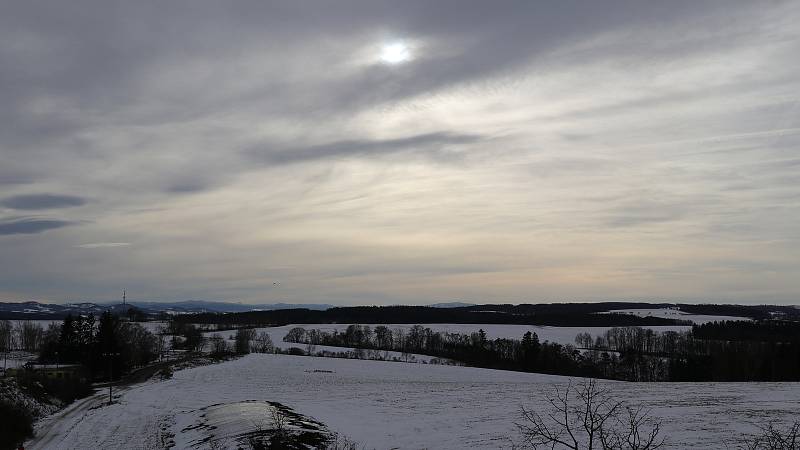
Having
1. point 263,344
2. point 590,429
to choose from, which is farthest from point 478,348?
point 590,429

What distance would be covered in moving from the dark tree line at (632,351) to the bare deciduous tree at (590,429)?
5883 centimetres

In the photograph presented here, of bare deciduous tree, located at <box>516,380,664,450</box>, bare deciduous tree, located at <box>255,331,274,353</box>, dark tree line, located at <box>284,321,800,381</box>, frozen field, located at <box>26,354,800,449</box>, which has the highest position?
bare deciduous tree, located at <box>516,380,664,450</box>

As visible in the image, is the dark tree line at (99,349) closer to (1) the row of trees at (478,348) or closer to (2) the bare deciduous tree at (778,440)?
(1) the row of trees at (478,348)

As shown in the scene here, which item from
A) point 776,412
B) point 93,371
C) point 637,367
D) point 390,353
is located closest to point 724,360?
point 637,367

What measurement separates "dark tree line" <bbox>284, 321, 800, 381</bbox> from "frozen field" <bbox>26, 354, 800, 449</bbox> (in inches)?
1511

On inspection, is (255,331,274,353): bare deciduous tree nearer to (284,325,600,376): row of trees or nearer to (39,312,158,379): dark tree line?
(284,325,600,376): row of trees

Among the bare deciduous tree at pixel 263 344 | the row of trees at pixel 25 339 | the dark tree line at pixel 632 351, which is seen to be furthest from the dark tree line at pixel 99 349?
the dark tree line at pixel 632 351

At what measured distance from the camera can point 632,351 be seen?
445 feet

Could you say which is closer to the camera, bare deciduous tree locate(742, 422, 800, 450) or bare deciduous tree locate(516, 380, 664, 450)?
bare deciduous tree locate(742, 422, 800, 450)

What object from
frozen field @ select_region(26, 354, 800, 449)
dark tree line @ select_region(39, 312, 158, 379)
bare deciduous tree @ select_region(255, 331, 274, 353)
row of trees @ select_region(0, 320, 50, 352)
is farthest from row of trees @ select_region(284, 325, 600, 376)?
row of trees @ select_region(0, 320, 50, 352)

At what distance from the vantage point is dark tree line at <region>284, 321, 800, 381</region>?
3656 inches

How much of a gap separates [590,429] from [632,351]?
13864 centimetres

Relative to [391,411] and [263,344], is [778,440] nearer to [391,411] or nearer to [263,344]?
[391,411]

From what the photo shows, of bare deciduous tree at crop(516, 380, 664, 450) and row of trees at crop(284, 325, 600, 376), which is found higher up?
bare deciduous tree at crop(516, 380, 664, 450)
